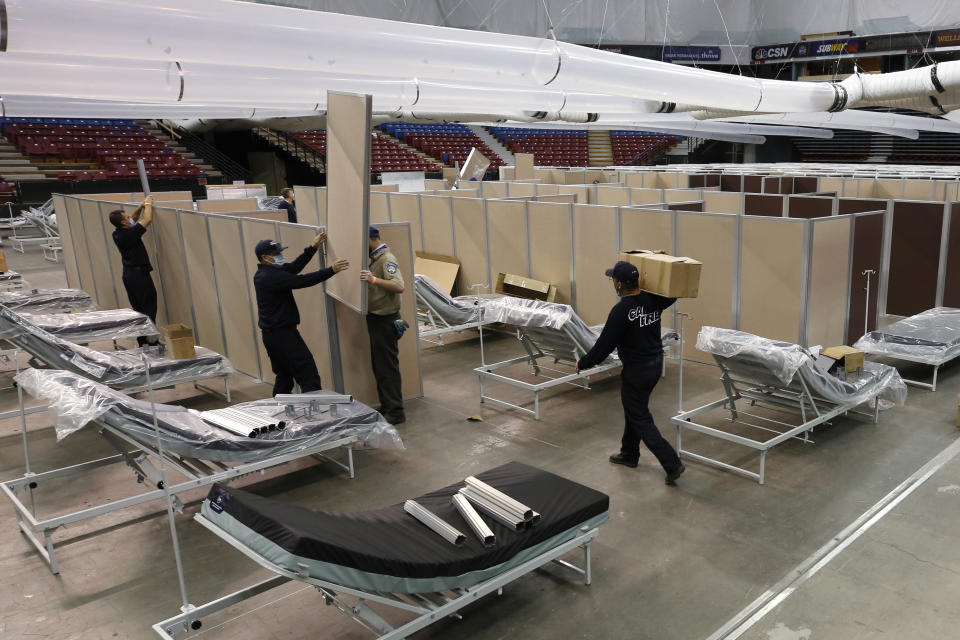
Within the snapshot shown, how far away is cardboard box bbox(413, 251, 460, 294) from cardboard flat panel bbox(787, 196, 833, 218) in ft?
15.7

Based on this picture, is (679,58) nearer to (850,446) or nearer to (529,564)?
(850,446)

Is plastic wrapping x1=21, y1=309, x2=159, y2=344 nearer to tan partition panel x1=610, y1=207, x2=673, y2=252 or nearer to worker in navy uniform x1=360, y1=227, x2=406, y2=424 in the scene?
worker in navy uniform x1=360, y1=227, x2=406, y2=424

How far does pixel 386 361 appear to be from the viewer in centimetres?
608

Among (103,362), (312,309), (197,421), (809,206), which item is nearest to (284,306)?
(312,309)

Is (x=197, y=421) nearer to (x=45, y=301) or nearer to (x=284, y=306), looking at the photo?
(x=284, y=306)

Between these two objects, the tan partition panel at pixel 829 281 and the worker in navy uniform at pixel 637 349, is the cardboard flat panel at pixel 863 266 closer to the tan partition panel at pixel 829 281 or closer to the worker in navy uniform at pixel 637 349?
the tan partition panel at pixel 829 281

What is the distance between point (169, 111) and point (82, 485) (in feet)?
34.9

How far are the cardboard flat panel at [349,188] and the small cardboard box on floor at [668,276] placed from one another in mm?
2019

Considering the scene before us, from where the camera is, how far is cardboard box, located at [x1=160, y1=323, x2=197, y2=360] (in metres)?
6.61

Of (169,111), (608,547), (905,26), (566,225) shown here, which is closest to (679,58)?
(905,26)

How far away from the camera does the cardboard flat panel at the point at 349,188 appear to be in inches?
188

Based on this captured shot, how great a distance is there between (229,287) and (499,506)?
5.08m

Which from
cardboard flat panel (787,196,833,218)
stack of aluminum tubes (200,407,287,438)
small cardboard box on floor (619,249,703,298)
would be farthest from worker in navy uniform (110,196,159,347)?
cardboard flat panel (787,196,833,218)

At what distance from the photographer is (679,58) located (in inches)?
1254
